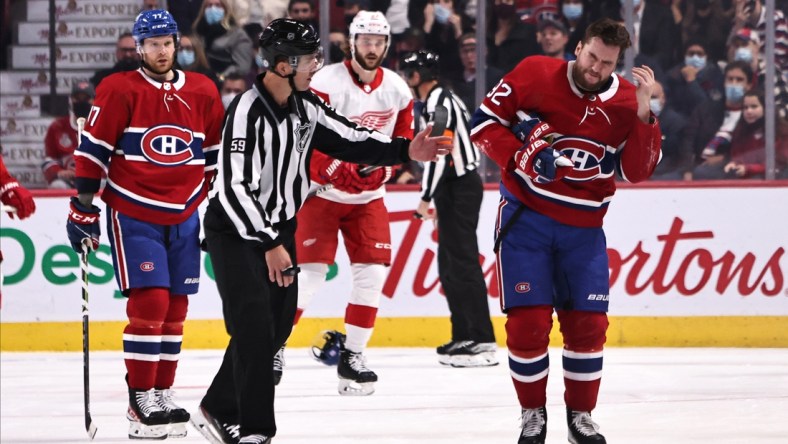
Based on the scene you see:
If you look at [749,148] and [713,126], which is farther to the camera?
[713,126]

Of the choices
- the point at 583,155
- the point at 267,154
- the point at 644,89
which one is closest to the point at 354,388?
the point at 583,155

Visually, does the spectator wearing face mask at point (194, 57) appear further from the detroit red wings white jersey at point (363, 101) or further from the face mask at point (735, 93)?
the face mask at point (735, 93)

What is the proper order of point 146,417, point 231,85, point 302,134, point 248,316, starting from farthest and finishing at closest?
point 231,85
point 146,417
point 302,134
point 248,316

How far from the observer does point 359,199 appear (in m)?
5.80

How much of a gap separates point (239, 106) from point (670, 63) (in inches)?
180

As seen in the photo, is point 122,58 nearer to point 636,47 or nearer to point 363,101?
point 363,101

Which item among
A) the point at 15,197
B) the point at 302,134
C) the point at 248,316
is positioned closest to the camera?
the point at 248,316

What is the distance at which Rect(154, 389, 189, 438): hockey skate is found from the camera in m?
4.69

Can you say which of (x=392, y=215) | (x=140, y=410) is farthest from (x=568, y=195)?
(x=392, y=215)

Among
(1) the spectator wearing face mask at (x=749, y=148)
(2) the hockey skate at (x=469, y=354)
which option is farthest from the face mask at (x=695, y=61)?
(2) the hockey skate at (x=469, y=354)

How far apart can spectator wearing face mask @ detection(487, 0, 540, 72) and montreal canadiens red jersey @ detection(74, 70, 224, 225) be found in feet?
11.5

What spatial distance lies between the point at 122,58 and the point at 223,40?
0.64 meters

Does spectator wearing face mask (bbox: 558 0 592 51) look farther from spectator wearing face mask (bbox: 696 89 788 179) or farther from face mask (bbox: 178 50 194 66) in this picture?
face mask (bbox: 178 50 194 66)

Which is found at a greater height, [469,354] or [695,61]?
[695,61]
